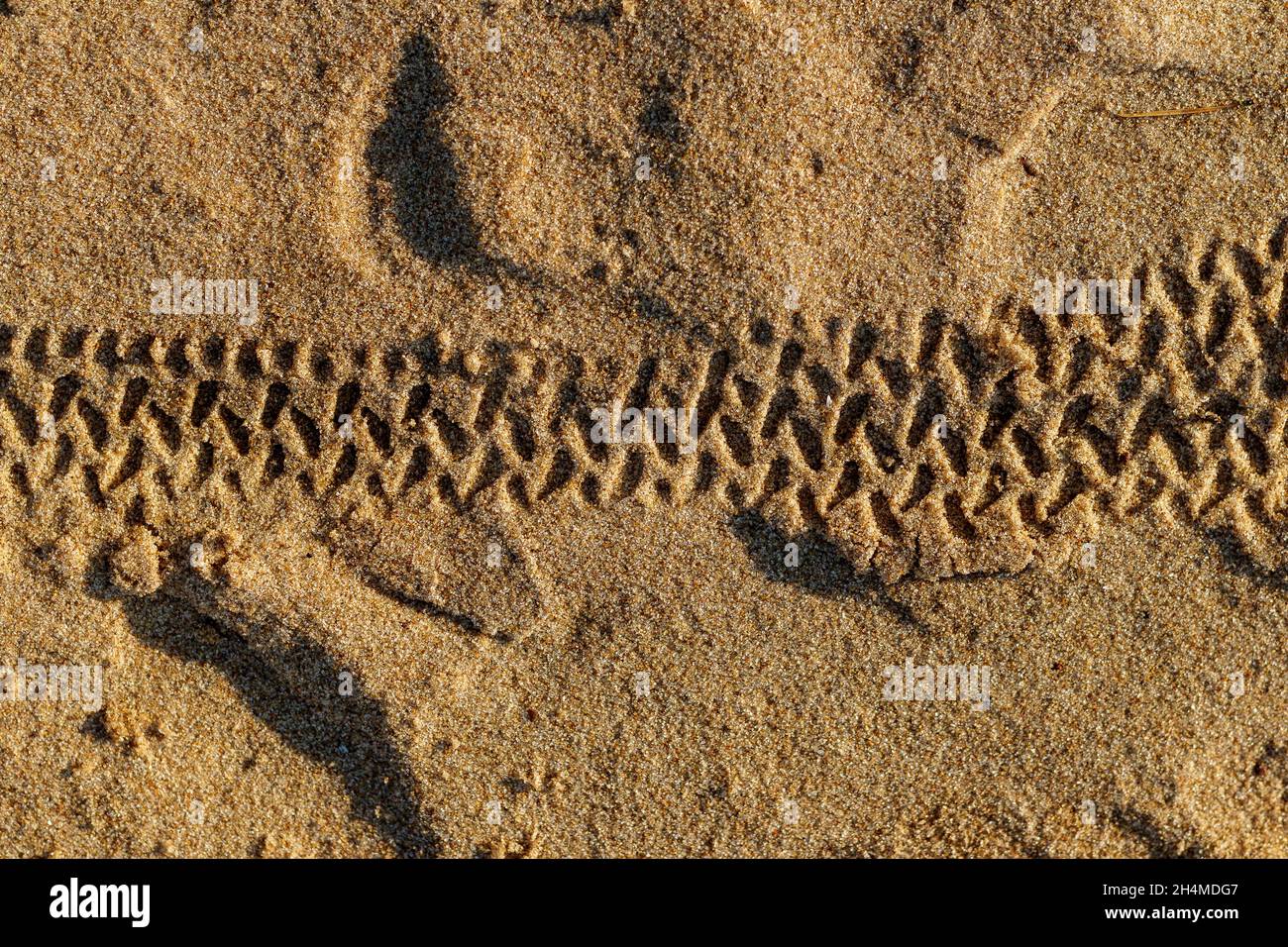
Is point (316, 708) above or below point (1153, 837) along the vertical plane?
above

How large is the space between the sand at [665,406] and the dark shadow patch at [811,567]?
1 centimetres

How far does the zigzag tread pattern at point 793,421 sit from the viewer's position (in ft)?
7.25

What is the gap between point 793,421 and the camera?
7.36 ft

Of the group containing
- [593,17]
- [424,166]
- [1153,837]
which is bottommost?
[1153,837]

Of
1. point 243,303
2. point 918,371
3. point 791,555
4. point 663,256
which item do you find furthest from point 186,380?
point 918,371

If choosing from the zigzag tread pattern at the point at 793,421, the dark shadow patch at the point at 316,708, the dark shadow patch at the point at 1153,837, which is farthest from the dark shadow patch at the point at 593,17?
the dark shadow patch at the point at 1153,837

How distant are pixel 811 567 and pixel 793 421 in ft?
1.20

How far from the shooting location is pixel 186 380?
2.26m

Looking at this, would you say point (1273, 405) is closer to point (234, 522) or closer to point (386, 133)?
point (386, 133)

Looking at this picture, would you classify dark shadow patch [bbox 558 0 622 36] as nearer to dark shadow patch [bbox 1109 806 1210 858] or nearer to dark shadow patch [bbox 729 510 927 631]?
dark shadow patch [bbox 729 510 927 631]

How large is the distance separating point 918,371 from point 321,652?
64.4 inches

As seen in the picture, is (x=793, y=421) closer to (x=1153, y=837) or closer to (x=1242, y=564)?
(x=1242, y=564)

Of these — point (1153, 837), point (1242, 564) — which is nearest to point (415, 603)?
point (1153, 837)

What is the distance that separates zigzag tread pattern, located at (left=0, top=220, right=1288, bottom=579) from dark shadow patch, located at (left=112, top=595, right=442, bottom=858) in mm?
299
